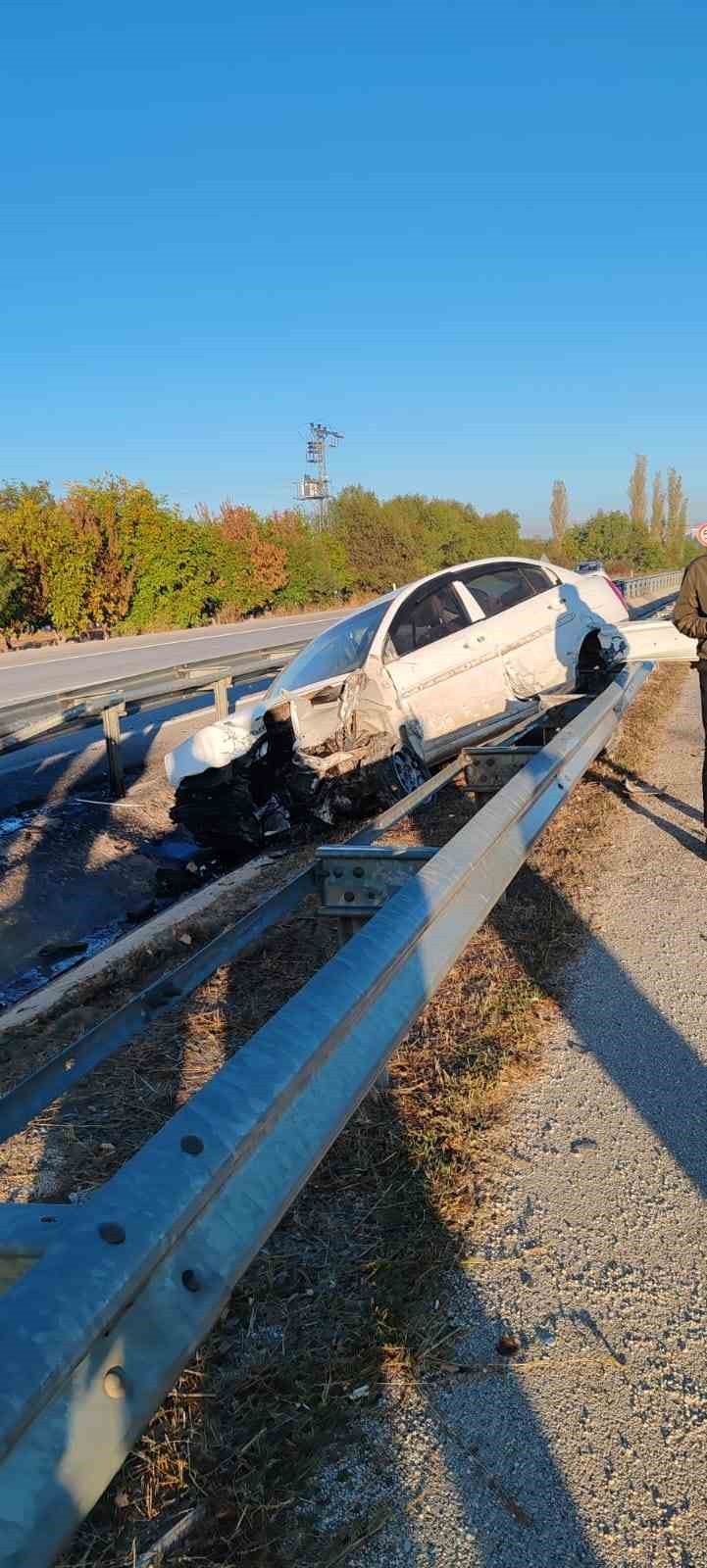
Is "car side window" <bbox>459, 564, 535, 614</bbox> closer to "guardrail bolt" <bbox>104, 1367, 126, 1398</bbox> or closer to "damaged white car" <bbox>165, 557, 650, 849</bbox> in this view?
"damaged white car" <bbox>165, 557, 650, 849</bbox>

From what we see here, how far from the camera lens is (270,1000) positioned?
165 inches

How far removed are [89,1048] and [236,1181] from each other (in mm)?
1949

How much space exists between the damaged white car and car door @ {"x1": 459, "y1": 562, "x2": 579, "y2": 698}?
0.02 m

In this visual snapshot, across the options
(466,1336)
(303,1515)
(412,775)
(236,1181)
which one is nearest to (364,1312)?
(466,1336)

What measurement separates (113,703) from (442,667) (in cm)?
351

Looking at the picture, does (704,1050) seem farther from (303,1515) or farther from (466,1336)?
(303,1515)

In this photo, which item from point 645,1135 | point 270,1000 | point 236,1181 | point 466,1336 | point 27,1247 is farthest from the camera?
point 270,1000

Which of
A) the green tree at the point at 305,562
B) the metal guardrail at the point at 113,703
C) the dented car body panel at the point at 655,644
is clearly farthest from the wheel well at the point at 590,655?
the green tree at the point at 305,562

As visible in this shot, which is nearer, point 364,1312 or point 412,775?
point 364,1312

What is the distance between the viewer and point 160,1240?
128cm

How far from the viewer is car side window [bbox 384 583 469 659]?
7949 millimetres

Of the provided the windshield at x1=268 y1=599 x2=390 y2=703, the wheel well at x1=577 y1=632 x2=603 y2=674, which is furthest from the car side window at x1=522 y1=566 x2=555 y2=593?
the windshield at x1=268 y1=599 x2=390 y2=703

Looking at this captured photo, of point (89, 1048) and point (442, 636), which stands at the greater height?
point (442, 636)

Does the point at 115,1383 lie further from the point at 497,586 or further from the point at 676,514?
the point at 676,514
